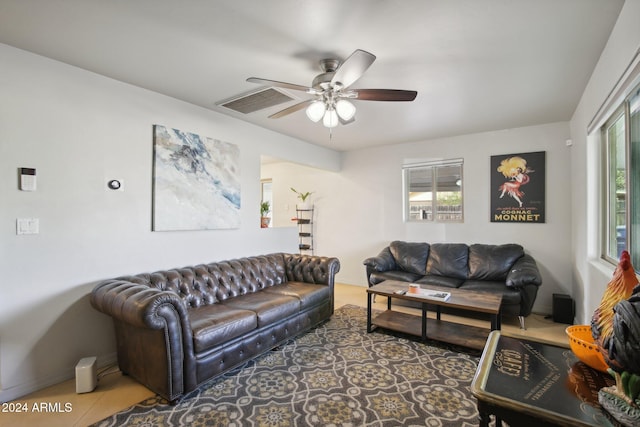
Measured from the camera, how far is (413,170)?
529cm

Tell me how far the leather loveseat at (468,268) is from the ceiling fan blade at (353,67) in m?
3.05

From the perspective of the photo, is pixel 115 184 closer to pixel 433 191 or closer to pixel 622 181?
pixel 622 181

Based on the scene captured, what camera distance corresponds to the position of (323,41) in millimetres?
2109

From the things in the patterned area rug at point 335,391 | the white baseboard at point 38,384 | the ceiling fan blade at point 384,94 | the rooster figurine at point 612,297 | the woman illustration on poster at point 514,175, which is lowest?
the patterned area rug at point 335,391

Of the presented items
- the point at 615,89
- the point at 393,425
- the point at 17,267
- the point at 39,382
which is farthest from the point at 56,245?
the point at 615,89

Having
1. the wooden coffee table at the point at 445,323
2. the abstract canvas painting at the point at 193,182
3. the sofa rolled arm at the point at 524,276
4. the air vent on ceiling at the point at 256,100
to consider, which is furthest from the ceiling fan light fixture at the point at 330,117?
the sofa rolled arm at the point at 524,276

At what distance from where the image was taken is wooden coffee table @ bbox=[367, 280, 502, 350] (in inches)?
112

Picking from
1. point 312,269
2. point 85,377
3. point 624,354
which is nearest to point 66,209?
point 85,377

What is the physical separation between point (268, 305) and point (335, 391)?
0.96 meters

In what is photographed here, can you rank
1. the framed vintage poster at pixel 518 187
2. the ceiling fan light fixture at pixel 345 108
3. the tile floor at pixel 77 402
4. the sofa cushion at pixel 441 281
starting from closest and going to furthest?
the tile floor at pixel 77 402 → the ceiling fan light fixture at pixel 345 108 → the sofa cushion at pixel 441 281 → the framed vintage poster at pixel 518 187

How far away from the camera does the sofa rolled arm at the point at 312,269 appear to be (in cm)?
372

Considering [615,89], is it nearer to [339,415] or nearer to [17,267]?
[339,415]

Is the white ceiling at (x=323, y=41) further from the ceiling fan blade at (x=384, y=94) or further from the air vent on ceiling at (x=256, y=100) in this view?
the ceiling fan blade at (x=384, y=94)

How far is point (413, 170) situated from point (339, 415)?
164 inches
